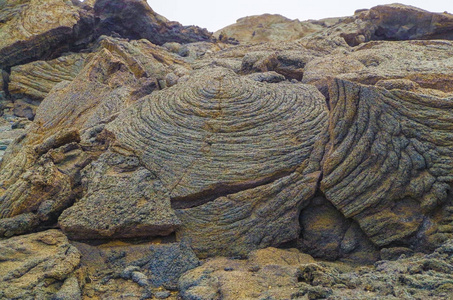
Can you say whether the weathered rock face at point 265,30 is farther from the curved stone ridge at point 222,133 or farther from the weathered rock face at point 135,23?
the curved stone ridge at point 222,133

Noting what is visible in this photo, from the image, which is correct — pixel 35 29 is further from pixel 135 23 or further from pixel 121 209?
pixel 121 209

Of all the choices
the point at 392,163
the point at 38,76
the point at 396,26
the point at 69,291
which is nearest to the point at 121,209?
the point at 69,291

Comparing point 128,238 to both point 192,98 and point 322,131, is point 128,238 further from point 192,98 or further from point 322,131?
point 322,131

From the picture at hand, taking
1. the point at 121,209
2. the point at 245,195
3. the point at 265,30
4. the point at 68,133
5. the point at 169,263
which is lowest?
the point at 169,263

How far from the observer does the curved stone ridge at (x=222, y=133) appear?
12.7 m

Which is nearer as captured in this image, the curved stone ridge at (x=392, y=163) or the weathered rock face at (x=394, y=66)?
the curved stone ridge at (x=392, y=163)

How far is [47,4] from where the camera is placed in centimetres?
2888

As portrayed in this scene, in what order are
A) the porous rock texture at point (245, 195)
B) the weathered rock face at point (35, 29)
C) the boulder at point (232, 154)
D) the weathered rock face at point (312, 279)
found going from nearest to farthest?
the weathered rock face at point (312, 279) → the porous rock texture at point (245, 195) → the boulder at point (232, 154) → the weathered rock face at point (35, 29)

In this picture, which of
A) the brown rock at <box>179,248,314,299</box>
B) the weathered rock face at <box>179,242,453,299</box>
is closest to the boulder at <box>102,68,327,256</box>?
the brown rock at <box>179,248,314,299</box>

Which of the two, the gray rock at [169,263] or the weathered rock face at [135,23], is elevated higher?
the weathered rock face at [135,23]

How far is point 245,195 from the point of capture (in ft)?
40.5

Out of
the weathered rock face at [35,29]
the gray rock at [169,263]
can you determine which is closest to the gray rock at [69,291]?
the gray rock at [169,263]

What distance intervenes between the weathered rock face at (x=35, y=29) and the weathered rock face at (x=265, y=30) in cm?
1580

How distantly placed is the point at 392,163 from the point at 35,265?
9095 mm
